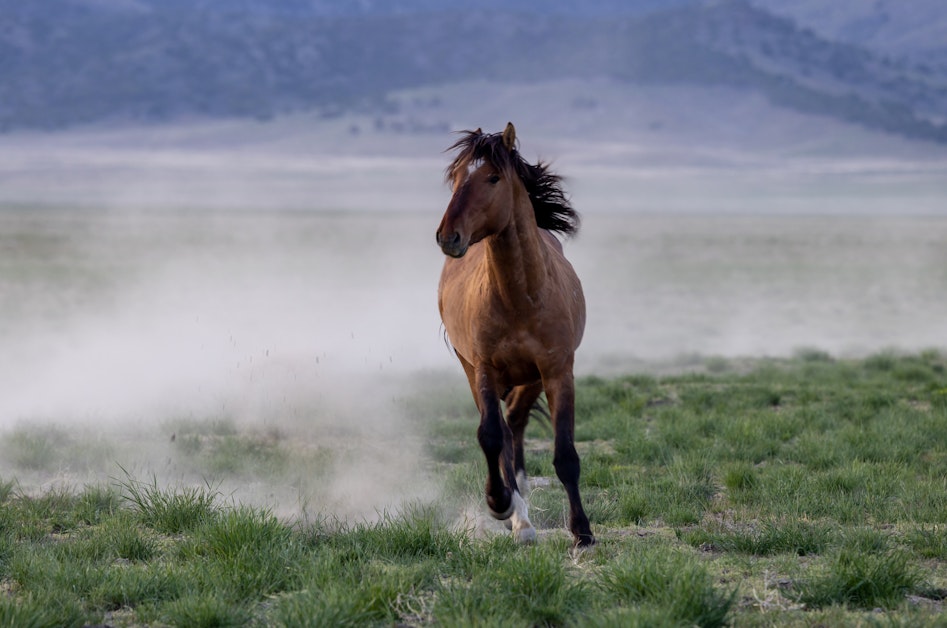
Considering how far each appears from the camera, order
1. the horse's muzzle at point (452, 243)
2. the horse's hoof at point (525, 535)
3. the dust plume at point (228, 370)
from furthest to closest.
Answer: the dust plume at point (228, 370) < the horse's hoof at point (525, 535) < the horse's muzzle at point (452, 243)

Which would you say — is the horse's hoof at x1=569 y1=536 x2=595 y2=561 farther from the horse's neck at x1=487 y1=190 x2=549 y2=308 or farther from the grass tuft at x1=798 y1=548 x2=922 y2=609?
the horse's neck at x1=487 y1=190 x2=549 y2=308

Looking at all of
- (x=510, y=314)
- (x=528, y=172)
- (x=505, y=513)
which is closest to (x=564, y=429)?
(x=505, y=513)

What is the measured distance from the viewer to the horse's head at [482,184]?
6355mm

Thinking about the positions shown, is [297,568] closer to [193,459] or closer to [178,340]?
[193,459]

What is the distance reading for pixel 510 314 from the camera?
6.84 meters

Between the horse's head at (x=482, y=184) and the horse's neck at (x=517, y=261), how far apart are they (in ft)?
0.39

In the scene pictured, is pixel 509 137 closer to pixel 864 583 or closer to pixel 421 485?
pixel 421 485

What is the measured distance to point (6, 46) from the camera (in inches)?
7195

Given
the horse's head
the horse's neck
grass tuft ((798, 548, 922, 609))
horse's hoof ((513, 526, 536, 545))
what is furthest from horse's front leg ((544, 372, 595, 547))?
grass tuft ((798, 548, 922, 609))

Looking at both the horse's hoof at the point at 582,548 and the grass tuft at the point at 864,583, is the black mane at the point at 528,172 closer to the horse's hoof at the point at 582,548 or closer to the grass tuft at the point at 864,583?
the horse's hoof at the point at 582,548

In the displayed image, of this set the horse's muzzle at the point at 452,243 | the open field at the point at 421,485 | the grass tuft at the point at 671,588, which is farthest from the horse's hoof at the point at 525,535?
the horse's muzzle at the point at 452,243

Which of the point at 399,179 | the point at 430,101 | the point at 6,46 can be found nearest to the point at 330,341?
the point at 399,179

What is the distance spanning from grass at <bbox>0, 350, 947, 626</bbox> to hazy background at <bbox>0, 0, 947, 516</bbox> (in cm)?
108

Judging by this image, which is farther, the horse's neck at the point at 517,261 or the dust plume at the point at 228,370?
the dust plume at the point at 228,370
